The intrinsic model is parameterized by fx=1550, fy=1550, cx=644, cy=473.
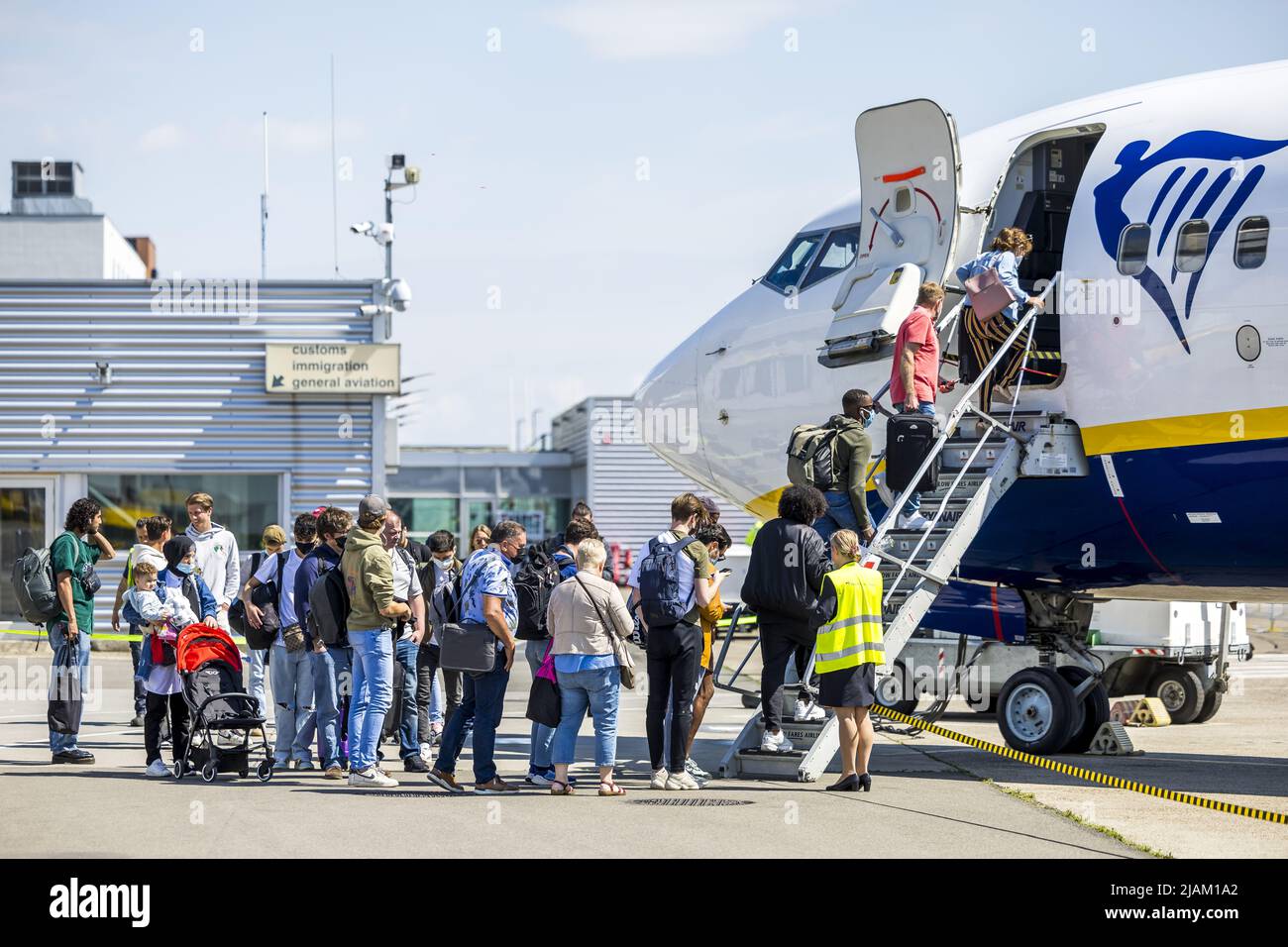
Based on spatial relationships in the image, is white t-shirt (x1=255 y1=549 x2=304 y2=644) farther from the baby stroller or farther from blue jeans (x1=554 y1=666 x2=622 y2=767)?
blue jeans (x1=554 y1=666 x2=622 y2=767)

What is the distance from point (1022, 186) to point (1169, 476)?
2.80m

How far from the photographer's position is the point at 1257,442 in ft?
34.5

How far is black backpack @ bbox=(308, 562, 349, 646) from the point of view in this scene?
10.6m

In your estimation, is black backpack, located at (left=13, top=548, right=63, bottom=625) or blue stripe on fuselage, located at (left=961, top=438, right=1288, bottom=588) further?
black backpack, located at (left=13, top=548, right=63, bottom=625)

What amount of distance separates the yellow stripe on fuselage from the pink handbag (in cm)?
112

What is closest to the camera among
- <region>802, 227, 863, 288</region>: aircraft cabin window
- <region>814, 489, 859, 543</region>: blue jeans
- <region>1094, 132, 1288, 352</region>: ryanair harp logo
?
<region>1094, 132, 1288, 352</region>: ryanair harp logo

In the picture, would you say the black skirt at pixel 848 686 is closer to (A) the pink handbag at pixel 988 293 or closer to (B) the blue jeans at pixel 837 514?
(B) the blue jeans at pixel 837 514

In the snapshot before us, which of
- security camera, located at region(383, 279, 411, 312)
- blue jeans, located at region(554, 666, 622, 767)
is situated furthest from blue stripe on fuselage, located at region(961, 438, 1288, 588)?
security camera, located at region(383, 279, 411, 312)

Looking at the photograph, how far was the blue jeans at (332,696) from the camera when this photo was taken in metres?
11.0

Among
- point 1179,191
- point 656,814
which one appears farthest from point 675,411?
point 656,814

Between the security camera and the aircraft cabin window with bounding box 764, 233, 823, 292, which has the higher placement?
the security camera

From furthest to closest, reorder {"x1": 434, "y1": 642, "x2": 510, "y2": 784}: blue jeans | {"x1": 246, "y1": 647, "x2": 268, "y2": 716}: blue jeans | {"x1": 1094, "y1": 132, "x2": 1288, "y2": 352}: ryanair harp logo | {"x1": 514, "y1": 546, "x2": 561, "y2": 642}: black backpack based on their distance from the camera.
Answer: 1. {"x1": 246, "y1": 647, "x2": 268, "y2": 716}: blue jeans
2. {"x1": 514, "y1": 546, "x2": 561, "y2": 642}: black backpack
3. {"x1": 1094, "y1": 132, "x2": 1288, "y2": 352}: ryanair harp logo
4. {"x1": 434, "y1": 642, "x2": 510, "y2": 784}: blue jeans

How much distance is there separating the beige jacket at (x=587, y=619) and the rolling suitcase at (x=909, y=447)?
8.51ft
